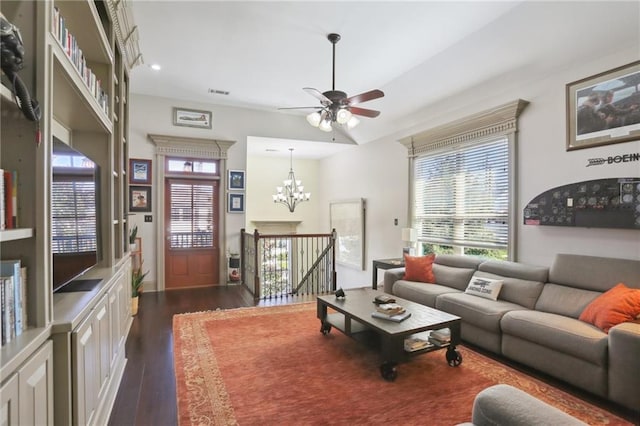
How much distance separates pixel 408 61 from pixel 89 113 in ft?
12.2

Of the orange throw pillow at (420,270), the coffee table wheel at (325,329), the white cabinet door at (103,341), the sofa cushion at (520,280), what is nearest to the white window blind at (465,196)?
the sofa cushion at (520,280)

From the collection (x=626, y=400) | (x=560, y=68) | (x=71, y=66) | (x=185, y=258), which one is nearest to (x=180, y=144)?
(x=185, y=258)

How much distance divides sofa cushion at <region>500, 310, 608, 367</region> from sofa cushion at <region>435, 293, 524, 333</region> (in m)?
0.09

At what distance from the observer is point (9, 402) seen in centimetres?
104

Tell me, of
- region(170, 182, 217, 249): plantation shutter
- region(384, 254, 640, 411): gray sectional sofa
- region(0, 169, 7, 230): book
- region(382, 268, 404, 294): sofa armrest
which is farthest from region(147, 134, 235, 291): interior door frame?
region(0, 169, 7, 230): book

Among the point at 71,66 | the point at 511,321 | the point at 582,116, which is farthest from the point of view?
the point at 582,116

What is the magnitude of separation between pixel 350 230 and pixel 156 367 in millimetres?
5092

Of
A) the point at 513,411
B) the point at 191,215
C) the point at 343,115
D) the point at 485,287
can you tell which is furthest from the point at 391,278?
the point at 191,215

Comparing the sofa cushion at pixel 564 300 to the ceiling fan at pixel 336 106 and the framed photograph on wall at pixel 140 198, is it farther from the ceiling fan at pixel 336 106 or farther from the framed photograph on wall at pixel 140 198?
the framed photograph on wall at pixel 140 198

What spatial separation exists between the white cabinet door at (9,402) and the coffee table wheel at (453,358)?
9.36 feet

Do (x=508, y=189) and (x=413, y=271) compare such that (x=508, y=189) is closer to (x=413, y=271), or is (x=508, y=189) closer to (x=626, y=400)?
(x=413, y=271)

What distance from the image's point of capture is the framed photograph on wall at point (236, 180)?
20.6 ft

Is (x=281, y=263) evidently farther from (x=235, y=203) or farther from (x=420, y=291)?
(x=420, y=291)

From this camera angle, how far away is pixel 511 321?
2.93 meters
